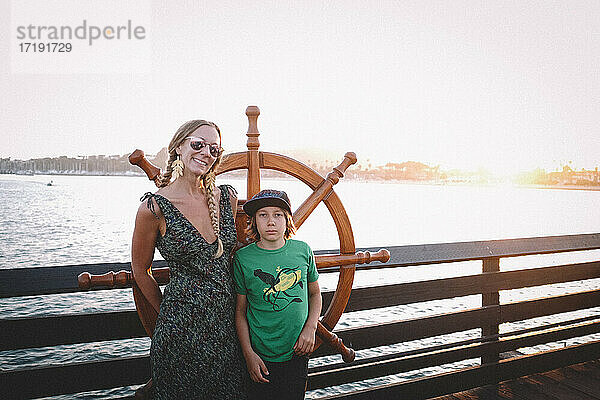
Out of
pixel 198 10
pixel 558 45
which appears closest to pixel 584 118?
pixel 558 45

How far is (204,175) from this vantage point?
151cm

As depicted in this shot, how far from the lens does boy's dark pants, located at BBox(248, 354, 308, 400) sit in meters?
1.50

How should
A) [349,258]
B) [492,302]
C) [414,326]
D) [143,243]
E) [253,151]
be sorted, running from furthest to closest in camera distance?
1. [492,302]
2. [414,326]
3. [349,258]
4. [253,151]
5. [143,243]

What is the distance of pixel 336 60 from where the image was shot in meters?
27.7

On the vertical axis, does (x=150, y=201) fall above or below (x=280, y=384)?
above

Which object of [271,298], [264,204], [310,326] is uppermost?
[264,204]

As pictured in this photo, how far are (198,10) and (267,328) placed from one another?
17.0 m

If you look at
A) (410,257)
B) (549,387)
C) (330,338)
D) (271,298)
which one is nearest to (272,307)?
(271,298)

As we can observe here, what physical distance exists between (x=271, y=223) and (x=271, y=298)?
9.3 inches

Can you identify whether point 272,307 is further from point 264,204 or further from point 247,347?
point 264,204

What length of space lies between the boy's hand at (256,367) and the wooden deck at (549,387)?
4.28ft

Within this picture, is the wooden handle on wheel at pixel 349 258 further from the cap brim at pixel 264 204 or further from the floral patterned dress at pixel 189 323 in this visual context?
the floral patterned dress at pixel 189 323

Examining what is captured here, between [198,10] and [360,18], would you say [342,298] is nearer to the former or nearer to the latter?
[198,10]

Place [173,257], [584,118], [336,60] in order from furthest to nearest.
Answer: [336,60] → [584,118] → [173,257]
